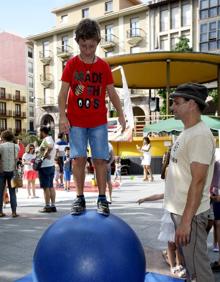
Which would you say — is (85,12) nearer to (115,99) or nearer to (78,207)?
(115,99)

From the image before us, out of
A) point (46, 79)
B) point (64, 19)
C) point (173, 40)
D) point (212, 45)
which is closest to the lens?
point (212, 45)

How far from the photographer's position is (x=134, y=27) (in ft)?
127

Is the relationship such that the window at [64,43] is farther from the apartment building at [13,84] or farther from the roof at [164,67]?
the roof at [164,67]

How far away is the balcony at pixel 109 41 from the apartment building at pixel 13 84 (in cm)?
2359

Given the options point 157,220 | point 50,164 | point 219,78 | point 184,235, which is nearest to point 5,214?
point 50,164

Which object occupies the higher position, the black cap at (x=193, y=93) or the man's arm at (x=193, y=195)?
the black cap at (x=193, y=93)

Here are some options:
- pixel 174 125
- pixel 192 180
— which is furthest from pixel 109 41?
pixel 192 180

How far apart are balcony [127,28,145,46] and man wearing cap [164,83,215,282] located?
36499mm

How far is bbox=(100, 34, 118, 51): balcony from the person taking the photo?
131 feet

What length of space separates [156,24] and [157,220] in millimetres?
32709

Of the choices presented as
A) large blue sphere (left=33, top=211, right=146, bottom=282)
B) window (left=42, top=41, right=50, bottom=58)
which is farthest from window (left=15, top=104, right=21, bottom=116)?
large blue sphere (left=33, top=211, right=146, bottom=282)

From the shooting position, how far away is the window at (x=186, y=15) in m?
35.1

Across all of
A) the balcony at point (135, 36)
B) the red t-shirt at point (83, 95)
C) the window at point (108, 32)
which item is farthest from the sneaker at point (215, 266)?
the window at point (108, 32)

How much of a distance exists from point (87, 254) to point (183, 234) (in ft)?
2.44
